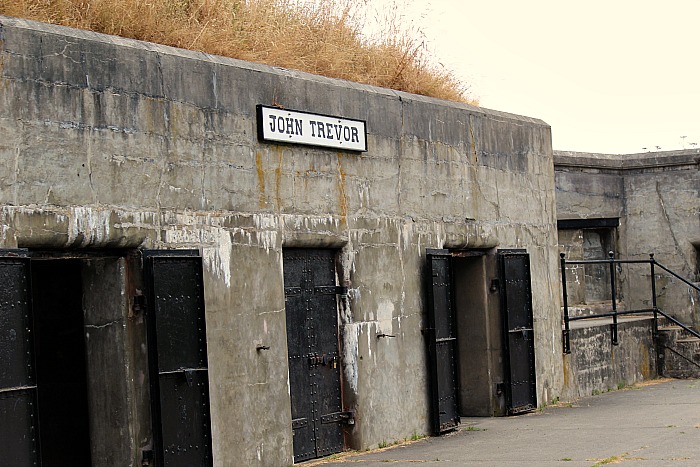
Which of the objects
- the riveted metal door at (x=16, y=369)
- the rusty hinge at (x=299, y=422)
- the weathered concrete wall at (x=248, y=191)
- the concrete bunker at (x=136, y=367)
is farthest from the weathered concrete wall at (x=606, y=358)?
the riveted metal door at (x=16, y=369)

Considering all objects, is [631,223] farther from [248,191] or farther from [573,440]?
[248,191]

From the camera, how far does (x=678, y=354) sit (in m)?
17.1

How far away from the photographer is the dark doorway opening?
30.2 feet

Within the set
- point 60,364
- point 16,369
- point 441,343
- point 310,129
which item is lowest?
point 441,343

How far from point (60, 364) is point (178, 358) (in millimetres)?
1471

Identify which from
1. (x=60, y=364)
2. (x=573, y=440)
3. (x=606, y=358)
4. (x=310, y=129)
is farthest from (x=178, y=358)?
(x=606, y=358)

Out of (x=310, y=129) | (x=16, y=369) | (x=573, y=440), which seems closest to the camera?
(x=16, y=369)

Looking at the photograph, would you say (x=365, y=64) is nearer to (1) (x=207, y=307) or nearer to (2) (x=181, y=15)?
(2) (x=181, y=15)

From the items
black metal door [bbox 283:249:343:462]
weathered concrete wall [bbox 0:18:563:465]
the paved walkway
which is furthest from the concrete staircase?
black metal door [bbox 283:249:343:462]

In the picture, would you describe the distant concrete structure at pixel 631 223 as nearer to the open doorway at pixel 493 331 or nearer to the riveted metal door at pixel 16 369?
the open doorway at pixel 493 331

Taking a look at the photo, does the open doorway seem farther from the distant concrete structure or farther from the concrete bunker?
the distant concrete structure

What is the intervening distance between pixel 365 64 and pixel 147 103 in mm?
4698

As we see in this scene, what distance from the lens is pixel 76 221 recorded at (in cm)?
784

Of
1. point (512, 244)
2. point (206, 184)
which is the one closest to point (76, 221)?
point (206, 184)
